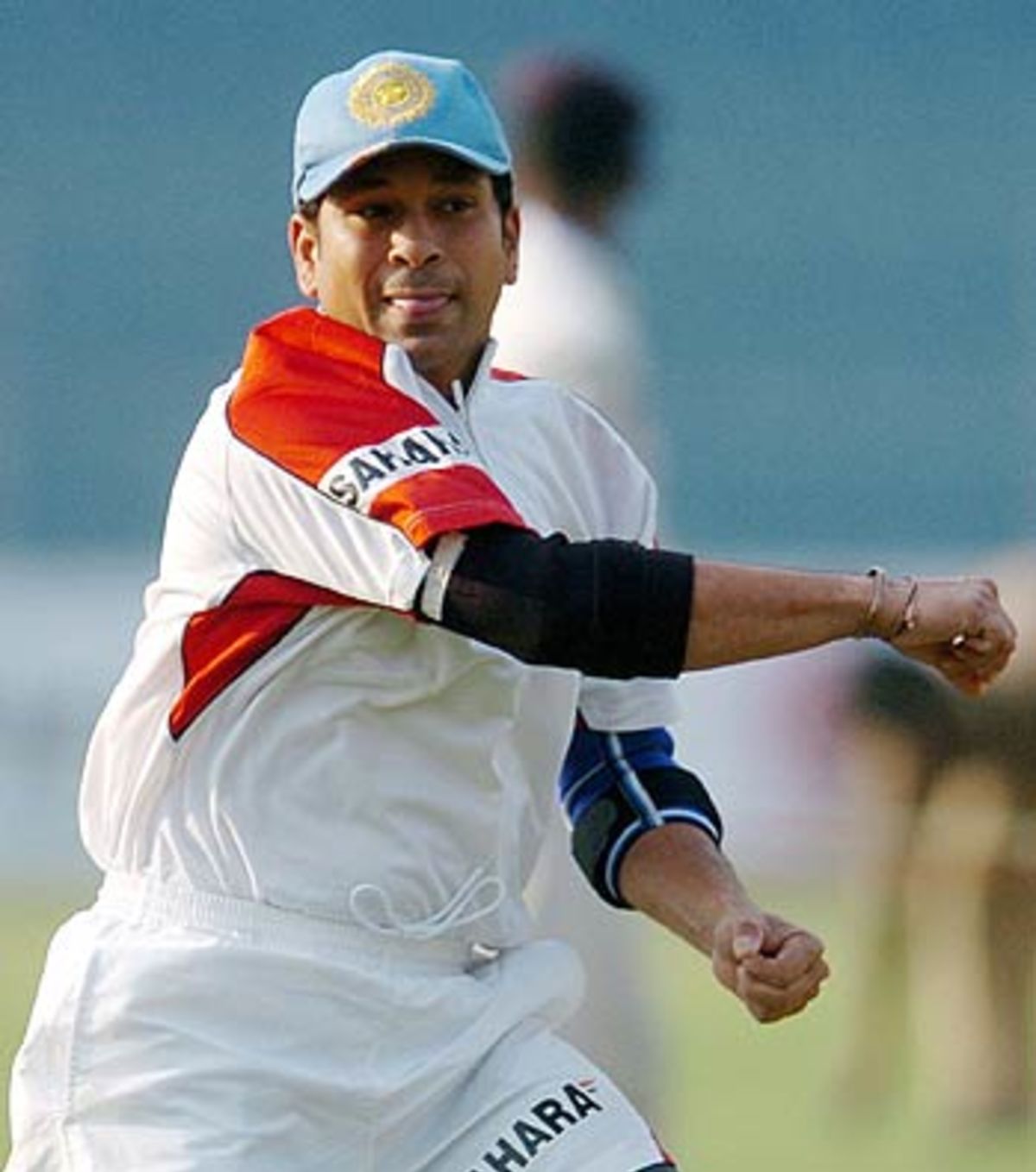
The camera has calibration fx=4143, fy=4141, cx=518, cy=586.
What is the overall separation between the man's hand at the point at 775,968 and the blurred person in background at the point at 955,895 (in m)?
5.89

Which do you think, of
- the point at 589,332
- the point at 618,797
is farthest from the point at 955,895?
the point at 618,797

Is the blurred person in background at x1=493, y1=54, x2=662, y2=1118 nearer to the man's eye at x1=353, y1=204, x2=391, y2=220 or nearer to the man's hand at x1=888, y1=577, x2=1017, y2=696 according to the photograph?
the man's eye at x1=353, y1=204, x2=391, y2=220

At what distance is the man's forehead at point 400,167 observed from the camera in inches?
189

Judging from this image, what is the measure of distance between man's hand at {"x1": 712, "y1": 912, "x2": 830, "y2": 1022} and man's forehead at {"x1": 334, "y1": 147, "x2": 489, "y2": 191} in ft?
3.16

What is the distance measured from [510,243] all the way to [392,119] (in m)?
0.32

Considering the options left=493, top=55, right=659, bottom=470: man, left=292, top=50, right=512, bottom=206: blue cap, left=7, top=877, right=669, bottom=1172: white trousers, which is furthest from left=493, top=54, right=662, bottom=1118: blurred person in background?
left=7, top=877, right=669, bottom=1172: white trousers

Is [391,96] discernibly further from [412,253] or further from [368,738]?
[368,738]

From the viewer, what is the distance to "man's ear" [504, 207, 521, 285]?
4.99m

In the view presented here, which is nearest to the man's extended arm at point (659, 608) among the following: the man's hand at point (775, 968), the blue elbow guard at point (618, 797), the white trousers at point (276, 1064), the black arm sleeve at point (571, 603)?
the black arm sleeve at point (571, 603)

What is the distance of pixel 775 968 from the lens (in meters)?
4.51

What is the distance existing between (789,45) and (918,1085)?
9.58 meters

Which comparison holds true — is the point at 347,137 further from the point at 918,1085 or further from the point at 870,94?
the point at 870,94

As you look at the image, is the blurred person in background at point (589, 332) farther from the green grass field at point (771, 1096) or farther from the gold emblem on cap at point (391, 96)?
the gold emblem on cap at point (391, 96)

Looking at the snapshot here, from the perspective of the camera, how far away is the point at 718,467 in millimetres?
17797
